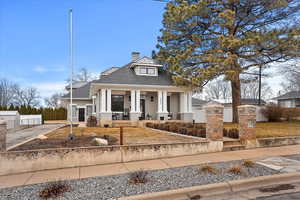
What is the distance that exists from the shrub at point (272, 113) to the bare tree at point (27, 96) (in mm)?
55886

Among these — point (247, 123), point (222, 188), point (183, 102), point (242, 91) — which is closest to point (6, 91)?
point (183, 102)

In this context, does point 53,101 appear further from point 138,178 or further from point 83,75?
point 138,178

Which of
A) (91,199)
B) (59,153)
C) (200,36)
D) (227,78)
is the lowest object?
(91,199)

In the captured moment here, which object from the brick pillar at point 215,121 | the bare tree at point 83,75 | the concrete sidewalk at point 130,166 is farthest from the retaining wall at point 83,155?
the bare tree at point 83,75

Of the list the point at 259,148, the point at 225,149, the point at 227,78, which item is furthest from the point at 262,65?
the point at 225,149

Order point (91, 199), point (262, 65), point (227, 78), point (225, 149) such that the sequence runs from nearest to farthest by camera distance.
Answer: point (91, 199)
point (225, 149)
point (227, 78)
point (262, 65)

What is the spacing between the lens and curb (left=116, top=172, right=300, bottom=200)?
3523 millimetres

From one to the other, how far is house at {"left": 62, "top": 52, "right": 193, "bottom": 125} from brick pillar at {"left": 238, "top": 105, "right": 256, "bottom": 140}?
321 inches

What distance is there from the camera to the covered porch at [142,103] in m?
16.2

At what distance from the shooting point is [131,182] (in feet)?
13.4

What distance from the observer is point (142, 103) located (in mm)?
19047

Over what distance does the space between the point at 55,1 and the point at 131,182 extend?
10.3m

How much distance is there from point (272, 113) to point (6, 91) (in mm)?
56900

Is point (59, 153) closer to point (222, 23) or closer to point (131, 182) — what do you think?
point (131, 182)
